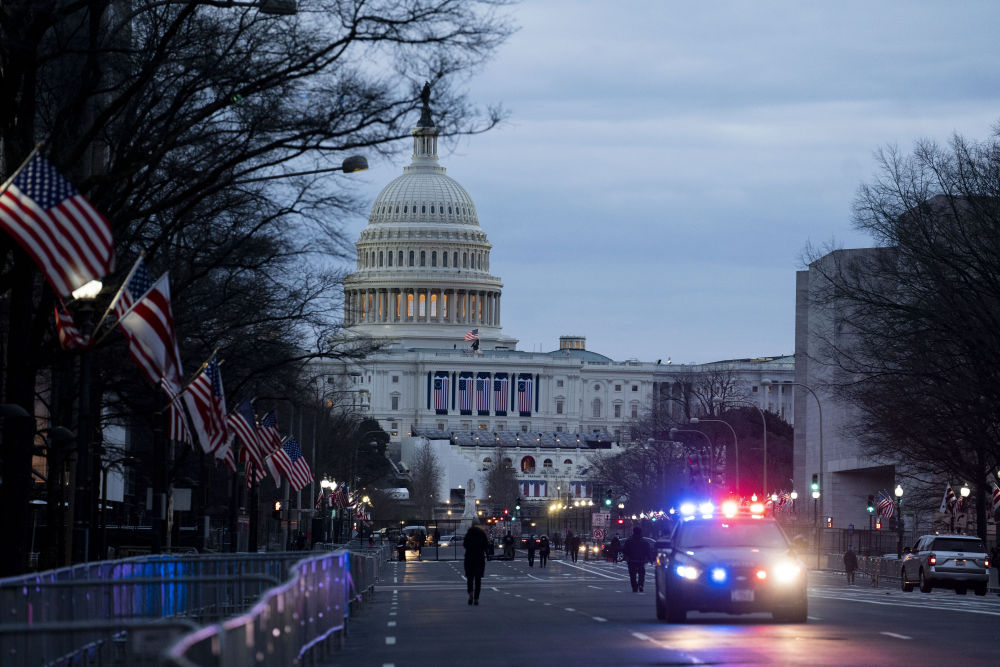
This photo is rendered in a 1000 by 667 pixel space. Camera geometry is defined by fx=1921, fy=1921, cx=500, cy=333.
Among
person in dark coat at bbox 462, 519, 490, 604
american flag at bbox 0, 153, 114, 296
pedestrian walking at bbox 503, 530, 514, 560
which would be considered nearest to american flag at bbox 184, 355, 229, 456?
person in dark coat at bbox 462, 519, 490, 604

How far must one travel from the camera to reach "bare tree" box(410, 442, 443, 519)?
7067 inches

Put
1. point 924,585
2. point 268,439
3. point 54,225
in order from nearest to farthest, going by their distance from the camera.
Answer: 1. point 54,225
2. point 268,439
3. point 924,585

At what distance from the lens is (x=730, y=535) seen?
26984 mm

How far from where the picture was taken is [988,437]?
49.5 metres

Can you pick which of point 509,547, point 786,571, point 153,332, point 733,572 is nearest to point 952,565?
point 786,571

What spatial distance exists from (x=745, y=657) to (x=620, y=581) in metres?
35.4

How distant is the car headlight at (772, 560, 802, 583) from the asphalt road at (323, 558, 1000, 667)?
686 mm

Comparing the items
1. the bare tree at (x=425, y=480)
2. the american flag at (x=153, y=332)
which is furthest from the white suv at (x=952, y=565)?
the bare tree at (x=425, y=480)

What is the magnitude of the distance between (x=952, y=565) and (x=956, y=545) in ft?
3.86

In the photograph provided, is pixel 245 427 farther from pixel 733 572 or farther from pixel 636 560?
pixel 733 572

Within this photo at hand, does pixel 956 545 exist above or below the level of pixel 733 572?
above

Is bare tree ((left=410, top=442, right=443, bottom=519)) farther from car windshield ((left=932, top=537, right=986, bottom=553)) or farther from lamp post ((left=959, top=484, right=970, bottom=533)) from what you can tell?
car windshield ((left=932, top=537, right=986, bottom=553))

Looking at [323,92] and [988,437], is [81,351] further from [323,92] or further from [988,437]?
[988,437]

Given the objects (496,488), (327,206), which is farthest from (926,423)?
(496,488)
